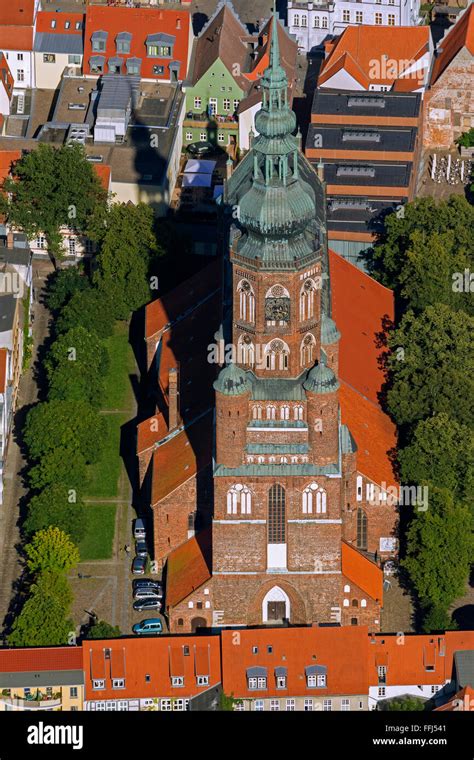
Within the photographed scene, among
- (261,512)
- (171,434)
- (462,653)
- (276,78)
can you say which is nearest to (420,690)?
(462,653)

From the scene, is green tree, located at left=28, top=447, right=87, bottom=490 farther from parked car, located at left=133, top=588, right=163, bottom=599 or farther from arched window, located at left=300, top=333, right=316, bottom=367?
arched window, located at left=300, top=333, right=316, bottom=367

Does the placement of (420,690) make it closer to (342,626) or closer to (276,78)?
(342,626)

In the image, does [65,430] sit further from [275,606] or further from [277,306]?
[277,306]

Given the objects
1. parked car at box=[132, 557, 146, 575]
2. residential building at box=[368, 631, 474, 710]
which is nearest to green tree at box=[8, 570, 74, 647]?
parked car at box=[132, 557, 146, 575]

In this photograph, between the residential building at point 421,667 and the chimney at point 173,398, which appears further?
the chimney at point 173,398

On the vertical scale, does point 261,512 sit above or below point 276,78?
below

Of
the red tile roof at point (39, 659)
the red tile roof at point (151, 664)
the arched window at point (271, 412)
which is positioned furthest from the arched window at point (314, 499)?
the red tile roof at point (39, 659)

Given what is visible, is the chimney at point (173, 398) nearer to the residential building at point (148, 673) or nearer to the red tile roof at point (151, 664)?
the red tile roof at point (151, 664)
